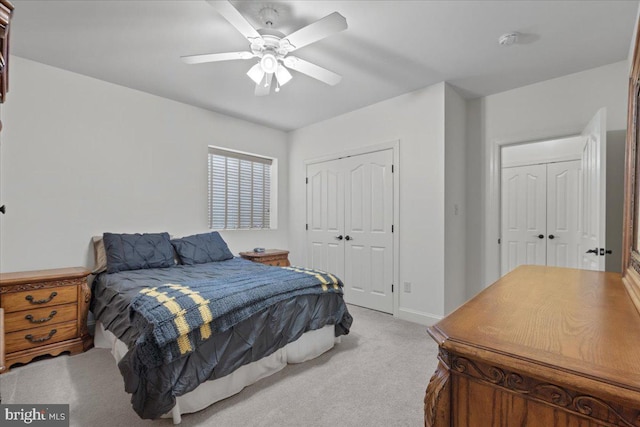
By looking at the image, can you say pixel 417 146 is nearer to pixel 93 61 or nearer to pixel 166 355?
pixel 166 355

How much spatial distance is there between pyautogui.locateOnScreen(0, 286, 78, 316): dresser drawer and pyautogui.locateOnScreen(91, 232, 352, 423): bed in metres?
0.21

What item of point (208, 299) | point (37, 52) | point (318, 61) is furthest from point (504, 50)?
point (37, 52)

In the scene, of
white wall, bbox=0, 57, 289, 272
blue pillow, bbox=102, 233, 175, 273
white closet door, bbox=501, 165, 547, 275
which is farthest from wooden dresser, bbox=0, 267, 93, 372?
white closet door, bbox=501, 165, 547, 275

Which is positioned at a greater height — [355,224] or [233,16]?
[233,16]

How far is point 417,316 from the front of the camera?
341cm

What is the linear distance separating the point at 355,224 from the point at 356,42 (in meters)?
2.23

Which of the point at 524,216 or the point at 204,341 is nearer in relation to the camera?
the point at 204,341

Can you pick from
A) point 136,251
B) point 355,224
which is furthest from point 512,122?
point 136,251

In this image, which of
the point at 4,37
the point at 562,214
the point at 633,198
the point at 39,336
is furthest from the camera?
the point at 562,214

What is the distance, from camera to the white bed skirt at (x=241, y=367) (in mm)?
1802

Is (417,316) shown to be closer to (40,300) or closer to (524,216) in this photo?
(524,216)

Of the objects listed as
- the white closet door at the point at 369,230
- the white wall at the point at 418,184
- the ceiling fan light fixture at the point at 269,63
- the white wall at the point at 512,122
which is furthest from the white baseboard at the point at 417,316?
the ceiling fan light fixture at the point at 269,63

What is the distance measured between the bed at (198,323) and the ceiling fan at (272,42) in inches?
63.1

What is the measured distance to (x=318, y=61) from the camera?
9.19 ft
